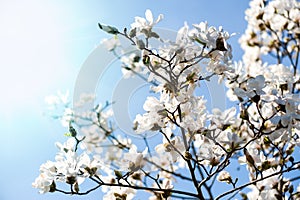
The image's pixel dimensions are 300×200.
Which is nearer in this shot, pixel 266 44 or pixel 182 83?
pixel 182 83

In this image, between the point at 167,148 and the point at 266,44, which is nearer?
the point at 167,148

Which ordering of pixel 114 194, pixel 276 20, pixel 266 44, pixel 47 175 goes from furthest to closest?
pixel 266 44 < pixel 276 20 < pixel 114 194 < pixel 47 175

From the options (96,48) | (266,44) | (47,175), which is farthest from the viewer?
(266,44)

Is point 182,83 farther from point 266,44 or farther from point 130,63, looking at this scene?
point 266,44

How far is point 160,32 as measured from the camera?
118 centimetres

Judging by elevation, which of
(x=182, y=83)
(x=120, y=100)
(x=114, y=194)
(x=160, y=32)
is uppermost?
(x=120, y=100)

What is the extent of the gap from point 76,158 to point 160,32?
478 mm

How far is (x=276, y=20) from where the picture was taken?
93.6 inches

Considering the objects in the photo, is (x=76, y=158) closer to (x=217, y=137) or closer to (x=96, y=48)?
(x=217, y=137)

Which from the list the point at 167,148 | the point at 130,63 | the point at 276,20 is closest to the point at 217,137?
the point at 167,148

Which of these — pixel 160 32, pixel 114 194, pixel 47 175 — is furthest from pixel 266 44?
pixel 47 175

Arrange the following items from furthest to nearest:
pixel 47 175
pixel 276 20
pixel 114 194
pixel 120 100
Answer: pixel 276 20
pixel 120 100
pixel 114 194
pixel 47 175

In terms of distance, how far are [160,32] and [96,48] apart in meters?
0.80

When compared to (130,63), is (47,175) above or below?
below
